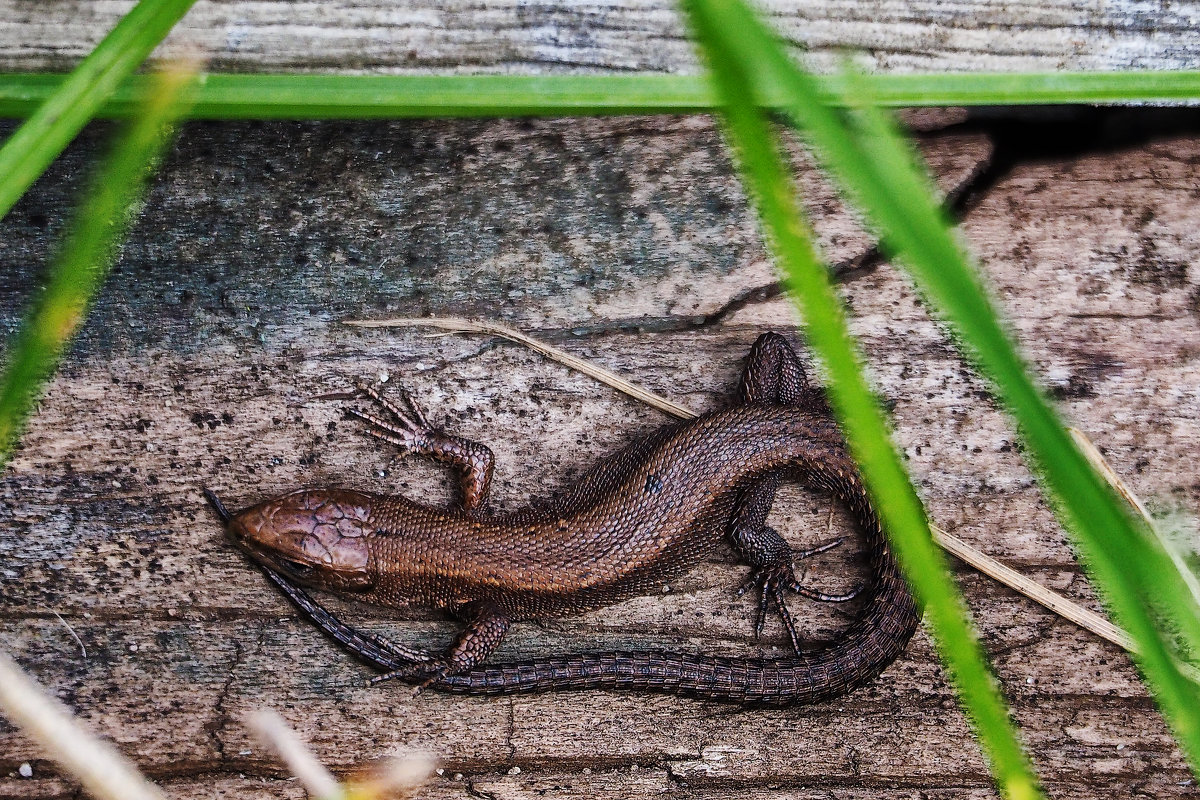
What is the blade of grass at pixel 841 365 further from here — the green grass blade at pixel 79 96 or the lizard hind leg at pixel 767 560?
the lizard hind leg at pixel 767 560

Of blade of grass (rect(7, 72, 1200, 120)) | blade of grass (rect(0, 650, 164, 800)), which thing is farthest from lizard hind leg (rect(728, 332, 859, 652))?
blade of grass (rect(0, 650, 164, 800))

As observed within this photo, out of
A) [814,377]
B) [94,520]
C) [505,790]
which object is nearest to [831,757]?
[505,790]

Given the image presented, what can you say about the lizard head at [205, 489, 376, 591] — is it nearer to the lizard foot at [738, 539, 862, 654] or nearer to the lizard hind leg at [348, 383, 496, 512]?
the lizard hind leg at [348, 383, 496, 512]

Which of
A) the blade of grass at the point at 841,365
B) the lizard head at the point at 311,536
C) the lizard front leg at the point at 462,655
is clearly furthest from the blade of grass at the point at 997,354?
the lizard head at the point at 311,536

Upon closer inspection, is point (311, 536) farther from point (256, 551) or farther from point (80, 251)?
point (80, 251)

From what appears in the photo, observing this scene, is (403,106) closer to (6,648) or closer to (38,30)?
(38,30)

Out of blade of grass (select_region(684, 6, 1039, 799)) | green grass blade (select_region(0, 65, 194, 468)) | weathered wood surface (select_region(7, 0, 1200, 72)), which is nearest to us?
blade of grass (select_region(684, 6, 1039, 799))

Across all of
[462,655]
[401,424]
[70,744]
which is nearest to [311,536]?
[401,424]
